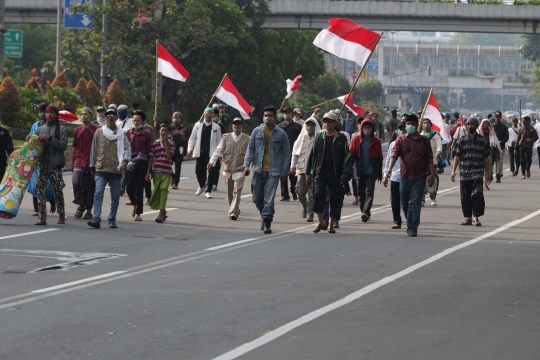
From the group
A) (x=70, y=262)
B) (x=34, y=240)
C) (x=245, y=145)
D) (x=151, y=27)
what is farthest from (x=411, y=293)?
(x=151, y=27)

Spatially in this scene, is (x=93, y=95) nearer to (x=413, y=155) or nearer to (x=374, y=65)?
(x=413, y=155)

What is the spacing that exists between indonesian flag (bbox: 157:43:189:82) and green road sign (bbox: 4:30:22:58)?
1673 cm

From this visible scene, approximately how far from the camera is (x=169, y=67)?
2436 centimetres

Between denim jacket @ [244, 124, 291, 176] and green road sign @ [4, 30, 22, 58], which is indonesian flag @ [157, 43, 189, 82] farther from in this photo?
green road sign @ [4, 30, 22, 58]

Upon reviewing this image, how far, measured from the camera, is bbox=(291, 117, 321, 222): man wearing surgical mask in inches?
661

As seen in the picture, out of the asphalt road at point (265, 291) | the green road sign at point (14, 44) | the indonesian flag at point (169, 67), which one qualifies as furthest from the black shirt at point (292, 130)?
the green road sign at point (14, 44)

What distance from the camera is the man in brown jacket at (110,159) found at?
15398mm

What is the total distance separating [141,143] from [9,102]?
53.3 ft

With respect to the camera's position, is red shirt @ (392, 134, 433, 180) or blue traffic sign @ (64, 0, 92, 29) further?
blue traffic sign @ (64, 0, 92, 29)

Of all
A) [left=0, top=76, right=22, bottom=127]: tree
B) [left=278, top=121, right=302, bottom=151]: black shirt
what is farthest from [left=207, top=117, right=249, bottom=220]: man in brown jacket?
[left=0, top=76, right=22, bottom=127]: tree

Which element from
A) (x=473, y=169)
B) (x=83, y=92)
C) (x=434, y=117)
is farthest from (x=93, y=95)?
(x=473, y=169)

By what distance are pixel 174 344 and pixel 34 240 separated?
6520 mm

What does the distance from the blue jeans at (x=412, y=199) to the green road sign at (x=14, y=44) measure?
2744cm

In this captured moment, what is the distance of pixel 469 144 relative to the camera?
653 inches
